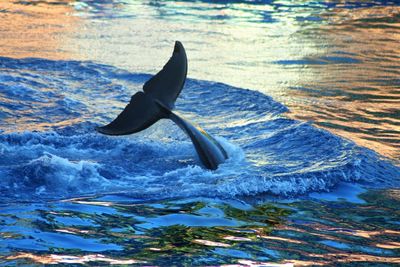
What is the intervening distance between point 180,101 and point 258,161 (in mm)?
3739

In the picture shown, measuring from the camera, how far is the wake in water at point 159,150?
9.25 meters

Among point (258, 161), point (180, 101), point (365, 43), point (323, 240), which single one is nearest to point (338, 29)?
point (365, 43)

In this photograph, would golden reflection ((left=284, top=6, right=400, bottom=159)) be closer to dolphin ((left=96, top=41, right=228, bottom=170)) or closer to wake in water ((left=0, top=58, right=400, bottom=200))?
wake in water ((left=0, top=58, right=400, bottom=200))

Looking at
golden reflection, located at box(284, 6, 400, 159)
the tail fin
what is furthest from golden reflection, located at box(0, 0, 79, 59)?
the tail fin

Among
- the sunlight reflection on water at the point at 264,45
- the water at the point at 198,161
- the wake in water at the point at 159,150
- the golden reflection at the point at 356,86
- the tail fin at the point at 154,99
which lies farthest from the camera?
the sunlight reflection on water at the point at 264,45

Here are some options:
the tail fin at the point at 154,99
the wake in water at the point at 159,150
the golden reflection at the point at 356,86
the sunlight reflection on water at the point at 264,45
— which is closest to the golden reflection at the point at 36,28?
the sunlight reflection on water at the point at 264,45

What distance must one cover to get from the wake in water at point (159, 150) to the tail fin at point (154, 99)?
0.59 metres

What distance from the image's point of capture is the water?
7562mm

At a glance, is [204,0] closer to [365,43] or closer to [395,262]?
[365,43]

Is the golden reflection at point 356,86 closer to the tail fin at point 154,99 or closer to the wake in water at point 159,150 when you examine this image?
the wake in water at point 159,150

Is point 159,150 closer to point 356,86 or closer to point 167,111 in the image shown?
point 167,111

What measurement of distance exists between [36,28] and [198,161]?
11.8 m

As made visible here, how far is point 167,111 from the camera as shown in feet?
32.7

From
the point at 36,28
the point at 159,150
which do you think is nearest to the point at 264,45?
the point at 36,28
